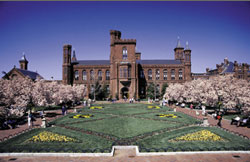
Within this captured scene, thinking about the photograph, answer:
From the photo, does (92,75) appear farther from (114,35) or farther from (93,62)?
(114,35)

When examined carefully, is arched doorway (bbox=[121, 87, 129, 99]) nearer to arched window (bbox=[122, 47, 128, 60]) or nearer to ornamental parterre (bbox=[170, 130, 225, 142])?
arched window (bbox=[122, 47, 128, 60])

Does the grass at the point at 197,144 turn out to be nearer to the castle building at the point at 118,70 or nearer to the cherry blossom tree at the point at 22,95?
the cherry blossom tree at the point at 22,95

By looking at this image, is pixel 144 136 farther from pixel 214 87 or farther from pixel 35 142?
pixel 214 87

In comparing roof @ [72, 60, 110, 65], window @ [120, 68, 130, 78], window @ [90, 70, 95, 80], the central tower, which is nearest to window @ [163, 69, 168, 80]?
the central tower

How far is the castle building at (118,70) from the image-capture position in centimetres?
5328

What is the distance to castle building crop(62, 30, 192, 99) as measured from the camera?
53.3m

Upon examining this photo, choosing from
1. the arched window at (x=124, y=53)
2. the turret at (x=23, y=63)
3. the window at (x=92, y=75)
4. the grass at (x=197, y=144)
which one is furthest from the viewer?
the turret at (x=23, y=63)

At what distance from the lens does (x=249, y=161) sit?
9180 mm

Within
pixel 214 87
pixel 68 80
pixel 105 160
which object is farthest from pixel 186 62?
pixel 105 160

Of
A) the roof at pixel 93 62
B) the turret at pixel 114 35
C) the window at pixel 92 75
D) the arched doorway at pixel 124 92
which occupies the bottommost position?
the arched doorway at pixel 124 92

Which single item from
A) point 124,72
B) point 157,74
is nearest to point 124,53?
point 124,72

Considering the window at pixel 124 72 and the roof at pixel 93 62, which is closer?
the window at pixel 124 72

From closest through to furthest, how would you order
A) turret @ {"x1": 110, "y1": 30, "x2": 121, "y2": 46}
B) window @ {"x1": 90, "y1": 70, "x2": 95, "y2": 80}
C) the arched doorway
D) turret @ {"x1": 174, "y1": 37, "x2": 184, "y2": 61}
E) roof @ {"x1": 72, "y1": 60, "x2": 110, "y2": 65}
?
the arched doorway < turret @ {"x1": 110, "y1": 30, "x2": 121, "y2": 46} < window @ {"x1": 90, "y1": 70, "x2": 95, "y2": 80} < roof @ {"x1": 72, "y1": 60, "x2": 110, "y2": 65} < turret @ {"x1": 174, "y1": 37, "x2": 184, "y2": 61}

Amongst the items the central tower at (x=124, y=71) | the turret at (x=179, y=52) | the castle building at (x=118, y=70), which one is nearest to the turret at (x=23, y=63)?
the castle building at (x=118, y=70)
